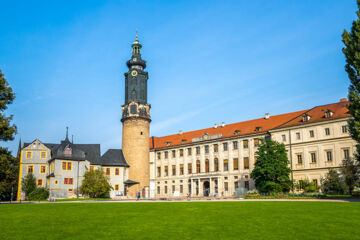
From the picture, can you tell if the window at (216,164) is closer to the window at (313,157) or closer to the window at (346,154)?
the window at (313,157)

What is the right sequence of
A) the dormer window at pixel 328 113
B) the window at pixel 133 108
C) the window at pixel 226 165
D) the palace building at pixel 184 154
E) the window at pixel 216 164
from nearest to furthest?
the dormer window at pixel 328 113
the palace building at pixel 184 154
the window at pixel 226 165
the window at pixel 216 164
the window at pixel 133 108

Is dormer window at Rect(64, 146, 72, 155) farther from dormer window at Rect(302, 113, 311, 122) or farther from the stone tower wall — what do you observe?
dormer window at Rect(302, 113, 311, 122)

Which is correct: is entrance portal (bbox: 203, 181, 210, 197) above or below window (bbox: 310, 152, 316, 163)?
below

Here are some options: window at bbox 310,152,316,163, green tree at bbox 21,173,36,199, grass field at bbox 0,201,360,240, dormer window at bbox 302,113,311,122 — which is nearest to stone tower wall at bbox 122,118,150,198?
green tree at bbox 21,173,36,199

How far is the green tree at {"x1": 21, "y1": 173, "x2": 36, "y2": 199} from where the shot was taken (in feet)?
186

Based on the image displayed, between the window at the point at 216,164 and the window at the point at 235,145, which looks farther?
the window at the point at 216,164

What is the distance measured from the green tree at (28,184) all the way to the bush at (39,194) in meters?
2.57

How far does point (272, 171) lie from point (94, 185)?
1127 inches

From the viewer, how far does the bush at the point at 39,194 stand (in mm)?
53500

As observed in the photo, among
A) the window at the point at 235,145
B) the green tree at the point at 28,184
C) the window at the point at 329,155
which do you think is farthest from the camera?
the window at the point at 235,145

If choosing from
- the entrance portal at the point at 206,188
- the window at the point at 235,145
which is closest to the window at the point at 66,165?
the entrance portal at the point at 206,188

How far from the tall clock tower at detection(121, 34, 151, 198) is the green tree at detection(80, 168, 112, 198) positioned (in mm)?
8259

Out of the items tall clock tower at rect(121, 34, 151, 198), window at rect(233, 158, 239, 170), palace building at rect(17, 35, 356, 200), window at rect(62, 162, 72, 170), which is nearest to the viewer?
palace building at rect(17, 35, 356, 200)

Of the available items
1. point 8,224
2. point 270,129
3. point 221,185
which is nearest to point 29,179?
point 221,185
